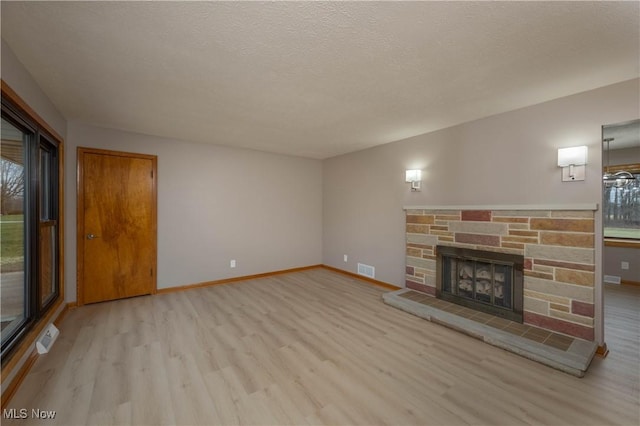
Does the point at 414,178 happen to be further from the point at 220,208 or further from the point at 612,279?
the point at 612,279

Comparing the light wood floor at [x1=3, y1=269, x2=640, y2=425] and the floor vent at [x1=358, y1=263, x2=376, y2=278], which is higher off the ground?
the floor vent at [x1=358, y1=263, x2=376, y2=278]

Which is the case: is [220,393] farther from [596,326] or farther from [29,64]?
[596,326]

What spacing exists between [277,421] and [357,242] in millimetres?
3681

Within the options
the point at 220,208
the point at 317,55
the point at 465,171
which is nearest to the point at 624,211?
the point at 465,171

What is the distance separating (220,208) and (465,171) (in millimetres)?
3915

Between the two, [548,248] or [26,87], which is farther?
[548,248]

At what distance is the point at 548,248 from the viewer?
9.19 ft

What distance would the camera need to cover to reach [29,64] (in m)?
2.11

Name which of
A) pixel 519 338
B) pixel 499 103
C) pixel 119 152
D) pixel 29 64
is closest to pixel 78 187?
pixel 119 152

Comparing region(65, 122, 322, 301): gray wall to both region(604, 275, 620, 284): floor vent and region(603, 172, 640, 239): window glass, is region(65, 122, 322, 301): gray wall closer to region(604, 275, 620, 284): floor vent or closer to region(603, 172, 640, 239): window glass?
region(604, 275, 620, 284): floor vent

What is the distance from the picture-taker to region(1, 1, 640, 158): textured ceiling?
1557mm

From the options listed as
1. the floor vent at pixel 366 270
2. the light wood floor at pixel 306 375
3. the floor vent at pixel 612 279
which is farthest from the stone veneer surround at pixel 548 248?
the floor vent at pixel 612 279

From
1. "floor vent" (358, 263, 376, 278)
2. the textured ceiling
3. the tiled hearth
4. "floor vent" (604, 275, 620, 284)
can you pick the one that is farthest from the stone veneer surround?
"floor vent" (604, 275, 620, 284)

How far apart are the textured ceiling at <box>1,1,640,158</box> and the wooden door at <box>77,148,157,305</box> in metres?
0.81
